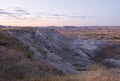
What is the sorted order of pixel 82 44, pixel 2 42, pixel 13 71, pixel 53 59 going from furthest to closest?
pixel 82 44 → pixel 53 59 → pixel 2 42 → pixel 13 71

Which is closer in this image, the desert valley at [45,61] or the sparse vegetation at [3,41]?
the desert valley at [45,61]

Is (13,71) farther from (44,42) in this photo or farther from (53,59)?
(44,42)

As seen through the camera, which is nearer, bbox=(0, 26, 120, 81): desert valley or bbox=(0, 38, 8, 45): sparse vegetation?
bbox=(0, 26, 120, 81): desert valley

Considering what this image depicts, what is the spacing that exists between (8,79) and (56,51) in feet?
57.0

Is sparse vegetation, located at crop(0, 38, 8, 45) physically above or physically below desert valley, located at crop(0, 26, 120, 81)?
above

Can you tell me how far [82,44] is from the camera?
1683 inches

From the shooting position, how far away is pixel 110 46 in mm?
46938

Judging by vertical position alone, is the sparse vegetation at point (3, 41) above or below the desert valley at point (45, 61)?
above

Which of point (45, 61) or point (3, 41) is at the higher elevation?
point (3, 41)

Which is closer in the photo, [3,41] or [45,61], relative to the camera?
[45,61]

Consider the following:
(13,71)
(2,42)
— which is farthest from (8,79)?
(2,42)

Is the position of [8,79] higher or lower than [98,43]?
higher

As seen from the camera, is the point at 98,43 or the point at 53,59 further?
the point at 98,43

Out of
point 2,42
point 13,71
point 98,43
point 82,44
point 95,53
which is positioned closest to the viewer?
point 13,71
